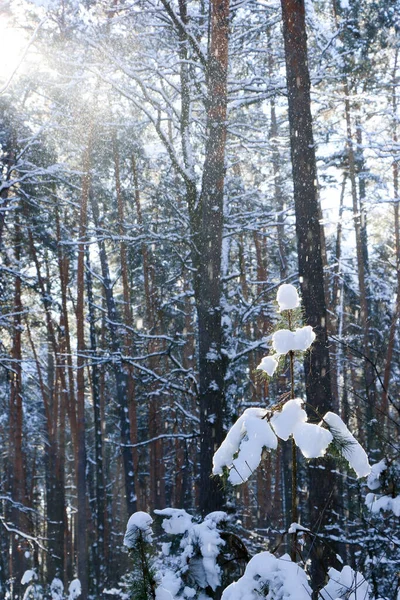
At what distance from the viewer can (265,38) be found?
29.3 feet

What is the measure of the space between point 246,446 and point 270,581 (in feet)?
1.82

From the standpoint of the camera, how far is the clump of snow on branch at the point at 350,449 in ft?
6.93

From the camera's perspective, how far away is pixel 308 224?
640cm

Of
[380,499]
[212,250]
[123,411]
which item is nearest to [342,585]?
[380,499]

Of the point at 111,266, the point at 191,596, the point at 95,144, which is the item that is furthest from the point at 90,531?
the point at 191,596

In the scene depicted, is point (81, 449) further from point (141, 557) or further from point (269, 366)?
point (269, 366)

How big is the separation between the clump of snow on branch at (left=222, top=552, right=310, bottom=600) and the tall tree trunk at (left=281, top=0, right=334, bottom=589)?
3656 millimetres

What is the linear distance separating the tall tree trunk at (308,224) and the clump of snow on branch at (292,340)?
3.62m

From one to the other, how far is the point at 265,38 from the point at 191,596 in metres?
8.49

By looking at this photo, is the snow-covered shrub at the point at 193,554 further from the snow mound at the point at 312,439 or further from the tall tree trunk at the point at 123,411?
the tall tree trunk at the point at 123,411

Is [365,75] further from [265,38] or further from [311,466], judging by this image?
[311,466]

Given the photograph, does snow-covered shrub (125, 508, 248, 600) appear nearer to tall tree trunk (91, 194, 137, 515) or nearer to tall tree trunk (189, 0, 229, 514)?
tall tree trunk (189, 0, 229, 514)

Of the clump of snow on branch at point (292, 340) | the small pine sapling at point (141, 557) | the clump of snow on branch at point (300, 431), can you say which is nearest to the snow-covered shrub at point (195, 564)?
the small pine sapling at point (141, 557)

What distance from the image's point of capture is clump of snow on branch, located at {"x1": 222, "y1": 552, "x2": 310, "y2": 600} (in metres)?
2.10
